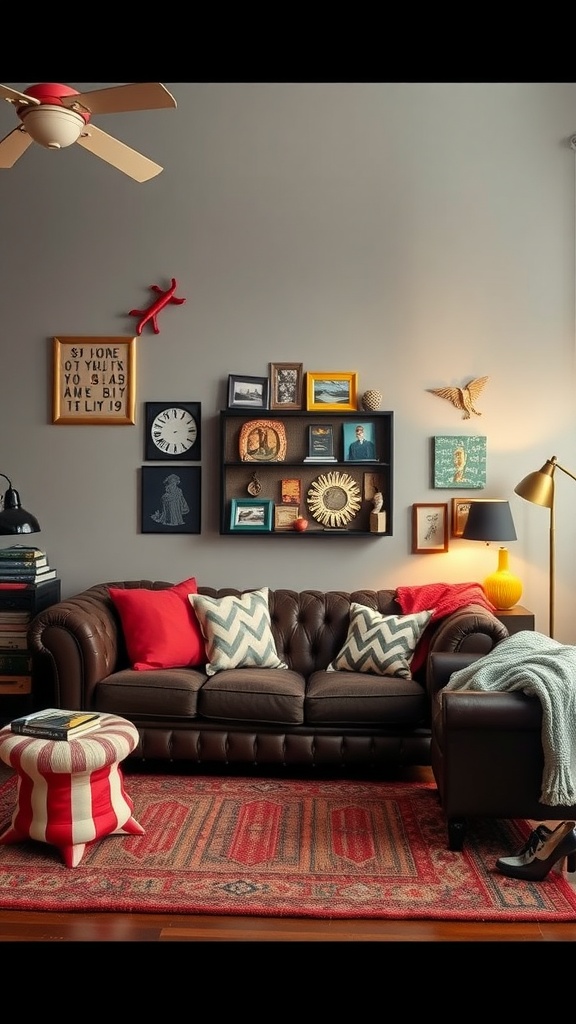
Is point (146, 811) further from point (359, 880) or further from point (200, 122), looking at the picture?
point (200, 122)

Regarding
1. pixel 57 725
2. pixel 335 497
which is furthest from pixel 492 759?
pixel 335 497

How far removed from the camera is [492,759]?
3.19 meters

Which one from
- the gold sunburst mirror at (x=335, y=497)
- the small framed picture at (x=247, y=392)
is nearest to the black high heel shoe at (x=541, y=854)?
the gold sunburst mirror at (x=335, y=497)

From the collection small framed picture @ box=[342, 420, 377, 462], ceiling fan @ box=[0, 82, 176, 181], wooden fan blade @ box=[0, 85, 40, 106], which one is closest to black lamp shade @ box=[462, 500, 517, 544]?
small framed picture @ box=[342, 420, 377, 462]

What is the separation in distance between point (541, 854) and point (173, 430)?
3069 millimetres

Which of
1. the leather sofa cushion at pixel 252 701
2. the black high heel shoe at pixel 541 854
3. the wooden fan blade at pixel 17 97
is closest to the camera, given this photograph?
the wooden fan blade at pixel 17 97

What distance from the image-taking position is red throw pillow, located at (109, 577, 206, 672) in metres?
4.38

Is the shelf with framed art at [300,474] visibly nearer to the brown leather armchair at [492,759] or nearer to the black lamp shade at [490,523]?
the black lamp shade at [490,523]

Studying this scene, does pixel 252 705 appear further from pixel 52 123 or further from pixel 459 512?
pixel 52 123

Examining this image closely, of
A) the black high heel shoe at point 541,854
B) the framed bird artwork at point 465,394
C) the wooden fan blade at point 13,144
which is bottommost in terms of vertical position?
the black high heel shoe at point 541,854

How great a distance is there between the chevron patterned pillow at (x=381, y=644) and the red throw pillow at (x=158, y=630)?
130mm

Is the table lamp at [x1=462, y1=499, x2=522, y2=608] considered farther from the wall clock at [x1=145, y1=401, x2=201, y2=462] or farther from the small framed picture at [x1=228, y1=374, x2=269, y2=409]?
the wall clock at [x1=145, y1=401, x2=201, y2=462]

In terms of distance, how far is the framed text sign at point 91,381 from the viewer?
5078mm
